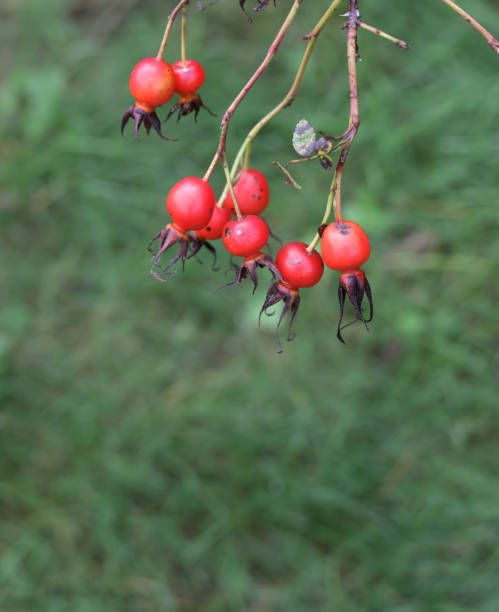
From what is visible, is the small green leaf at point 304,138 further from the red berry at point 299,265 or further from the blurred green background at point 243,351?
the blurred green background at point 243,351

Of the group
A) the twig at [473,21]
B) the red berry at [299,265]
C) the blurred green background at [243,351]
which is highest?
the twig at [473,21]

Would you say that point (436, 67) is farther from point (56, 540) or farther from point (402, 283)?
point (56, 540)

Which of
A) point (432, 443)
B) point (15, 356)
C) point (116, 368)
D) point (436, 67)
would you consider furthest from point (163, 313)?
point (436, 67)

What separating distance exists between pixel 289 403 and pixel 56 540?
129 cm

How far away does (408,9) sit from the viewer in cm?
359

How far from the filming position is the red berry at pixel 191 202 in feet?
4.14

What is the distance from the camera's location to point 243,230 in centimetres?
129

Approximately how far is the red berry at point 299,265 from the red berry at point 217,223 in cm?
18

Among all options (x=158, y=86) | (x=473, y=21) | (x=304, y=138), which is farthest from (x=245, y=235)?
(x=473, y=21)

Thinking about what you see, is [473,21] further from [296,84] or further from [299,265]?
[299,265]

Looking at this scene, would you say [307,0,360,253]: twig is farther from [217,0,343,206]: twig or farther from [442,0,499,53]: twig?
[442,0,499,53]: twig

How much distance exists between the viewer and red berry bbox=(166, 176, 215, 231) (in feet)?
4.14

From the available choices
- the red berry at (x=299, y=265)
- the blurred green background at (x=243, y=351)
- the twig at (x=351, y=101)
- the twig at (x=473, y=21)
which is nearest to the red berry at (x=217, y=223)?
the red berry at (x=299, y=265)

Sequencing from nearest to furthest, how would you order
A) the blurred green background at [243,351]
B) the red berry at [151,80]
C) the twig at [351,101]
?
the twig at [351,101]
the red berry at [151,80]
the blurred green background at [243,351]
